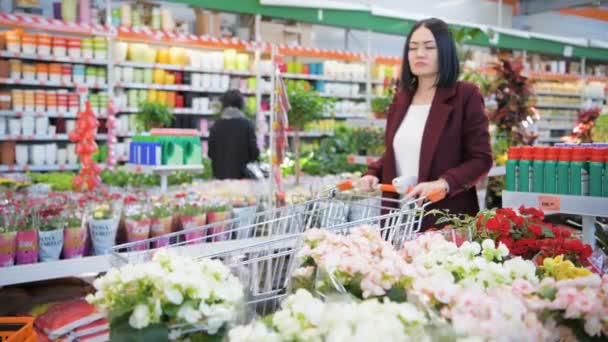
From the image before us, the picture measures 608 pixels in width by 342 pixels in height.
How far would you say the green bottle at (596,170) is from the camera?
106 inches

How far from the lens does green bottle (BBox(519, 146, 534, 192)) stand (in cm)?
291

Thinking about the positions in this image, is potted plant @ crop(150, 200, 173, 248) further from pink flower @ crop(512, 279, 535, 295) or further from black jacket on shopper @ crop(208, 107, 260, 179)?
black jacket on shopper @ crop(208, 107, 260, 179)

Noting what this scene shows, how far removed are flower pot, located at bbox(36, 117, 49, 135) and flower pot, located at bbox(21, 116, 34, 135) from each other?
59mm

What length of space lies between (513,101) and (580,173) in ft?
10.5

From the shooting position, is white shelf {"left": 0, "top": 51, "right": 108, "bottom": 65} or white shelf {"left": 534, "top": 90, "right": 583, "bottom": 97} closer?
white shelf {"left": 0, "top": 51, "right": 108, "bottom": 65}

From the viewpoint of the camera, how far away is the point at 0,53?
671 centimetres

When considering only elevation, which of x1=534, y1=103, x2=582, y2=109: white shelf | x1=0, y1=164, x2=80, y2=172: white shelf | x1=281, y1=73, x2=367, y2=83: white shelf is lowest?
x1=0, y1=164, x2=80, y2=172: white shelf

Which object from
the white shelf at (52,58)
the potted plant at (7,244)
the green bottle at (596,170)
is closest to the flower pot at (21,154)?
the white shelf at (52,58)

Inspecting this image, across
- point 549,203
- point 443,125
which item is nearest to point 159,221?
point 443,125

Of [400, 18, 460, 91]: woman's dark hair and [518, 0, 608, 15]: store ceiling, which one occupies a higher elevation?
[518, 0, 608, 15]: store ceiling

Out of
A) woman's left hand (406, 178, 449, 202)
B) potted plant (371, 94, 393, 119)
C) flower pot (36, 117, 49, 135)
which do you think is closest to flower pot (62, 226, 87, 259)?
woman's left hand (406, 178, 449, 202)

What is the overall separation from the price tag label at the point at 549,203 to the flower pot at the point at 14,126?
5.67 m

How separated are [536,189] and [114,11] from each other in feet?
19.3

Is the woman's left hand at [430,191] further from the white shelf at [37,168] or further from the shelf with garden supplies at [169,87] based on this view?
the shelf with garden supplies at [169,87]
